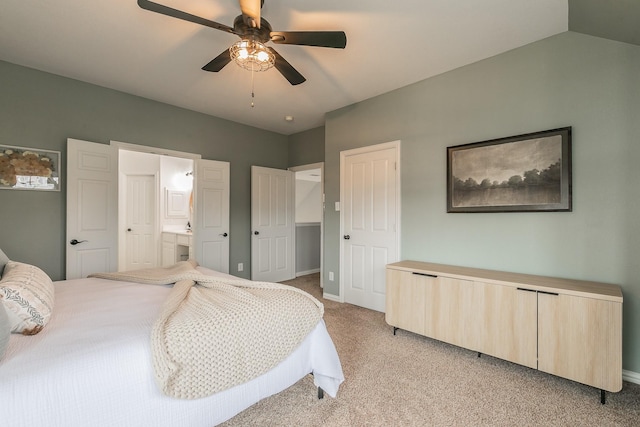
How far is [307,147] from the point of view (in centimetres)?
484

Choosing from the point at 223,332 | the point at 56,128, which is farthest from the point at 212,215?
the point at 223,332

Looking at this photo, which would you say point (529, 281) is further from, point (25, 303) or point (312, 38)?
point (25, 303)

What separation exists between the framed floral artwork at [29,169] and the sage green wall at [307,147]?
311cm

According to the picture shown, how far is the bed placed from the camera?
37.7 inches

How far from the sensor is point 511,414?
1684 mm

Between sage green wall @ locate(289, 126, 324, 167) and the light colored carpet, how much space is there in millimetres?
3112

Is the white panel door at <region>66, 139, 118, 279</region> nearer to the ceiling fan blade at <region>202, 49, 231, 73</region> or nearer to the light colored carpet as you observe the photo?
the ceiling fan blade at <region>202, 49, 231, 73</region>

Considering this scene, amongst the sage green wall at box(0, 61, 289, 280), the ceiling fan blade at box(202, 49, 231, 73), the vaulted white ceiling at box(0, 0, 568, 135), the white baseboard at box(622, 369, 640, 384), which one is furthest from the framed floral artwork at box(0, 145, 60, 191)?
the white baseboard at box(622, 369, 640, 384)

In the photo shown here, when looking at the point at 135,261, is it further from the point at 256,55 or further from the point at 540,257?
the point at 540,257

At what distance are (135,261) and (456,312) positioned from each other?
545cm

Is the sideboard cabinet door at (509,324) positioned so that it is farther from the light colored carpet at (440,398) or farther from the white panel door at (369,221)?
the white panel door at (369,221)

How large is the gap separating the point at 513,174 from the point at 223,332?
101 inches

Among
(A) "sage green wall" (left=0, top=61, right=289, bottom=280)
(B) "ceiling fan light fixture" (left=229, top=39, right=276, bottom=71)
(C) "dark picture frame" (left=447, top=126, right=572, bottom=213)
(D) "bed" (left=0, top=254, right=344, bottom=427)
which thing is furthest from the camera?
(A) "sage green wall" (left=0, top=61, right=289, bottom=280)

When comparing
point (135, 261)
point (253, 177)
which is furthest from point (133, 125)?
point (135, 261)
